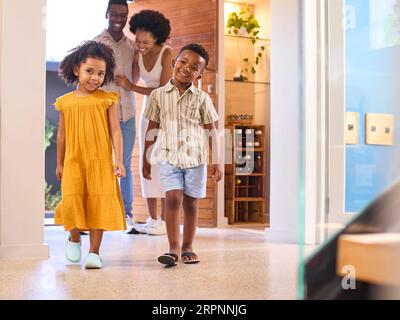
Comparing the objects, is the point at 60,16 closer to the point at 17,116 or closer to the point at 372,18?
the point at 17,116

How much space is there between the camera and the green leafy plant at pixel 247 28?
17.7ft

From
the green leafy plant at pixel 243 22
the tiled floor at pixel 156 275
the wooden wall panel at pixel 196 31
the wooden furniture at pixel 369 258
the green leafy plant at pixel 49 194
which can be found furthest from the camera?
the green leafy plant at pixel 49 194

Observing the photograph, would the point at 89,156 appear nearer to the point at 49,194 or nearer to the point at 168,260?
the point at 168,260

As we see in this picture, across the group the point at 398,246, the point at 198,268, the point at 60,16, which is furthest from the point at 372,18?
the point at 60,16

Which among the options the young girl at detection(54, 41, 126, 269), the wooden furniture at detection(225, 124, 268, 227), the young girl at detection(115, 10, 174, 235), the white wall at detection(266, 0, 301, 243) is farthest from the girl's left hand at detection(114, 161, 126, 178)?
the wooden furniture at detection(225, 124, 268, 227)

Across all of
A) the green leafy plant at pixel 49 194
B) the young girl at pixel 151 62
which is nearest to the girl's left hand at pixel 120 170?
the young girl at pixel 151 62

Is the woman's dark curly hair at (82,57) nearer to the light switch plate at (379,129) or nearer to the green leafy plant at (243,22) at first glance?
the light switch plate at (379,129)

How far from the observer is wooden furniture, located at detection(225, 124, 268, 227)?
17.1 ft

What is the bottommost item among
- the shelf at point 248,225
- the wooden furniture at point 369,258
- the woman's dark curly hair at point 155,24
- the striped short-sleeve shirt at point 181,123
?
the shelf at point 248,225

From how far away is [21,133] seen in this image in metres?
2.86

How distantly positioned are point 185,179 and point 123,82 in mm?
1575

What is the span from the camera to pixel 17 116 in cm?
286

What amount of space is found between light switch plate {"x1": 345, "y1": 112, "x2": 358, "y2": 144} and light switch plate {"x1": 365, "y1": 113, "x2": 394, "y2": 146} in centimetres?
1

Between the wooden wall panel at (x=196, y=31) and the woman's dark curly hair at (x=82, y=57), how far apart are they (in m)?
2.28
